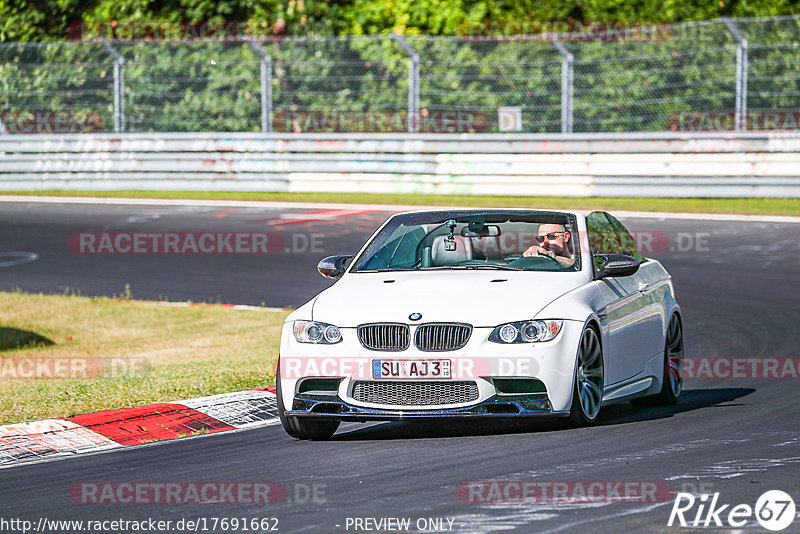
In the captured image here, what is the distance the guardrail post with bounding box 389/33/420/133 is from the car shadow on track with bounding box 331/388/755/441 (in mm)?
15890

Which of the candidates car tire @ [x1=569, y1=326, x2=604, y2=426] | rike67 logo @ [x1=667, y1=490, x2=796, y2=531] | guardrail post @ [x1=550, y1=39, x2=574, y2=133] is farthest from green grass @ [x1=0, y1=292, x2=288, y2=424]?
guardrail post @ [x1=550, y1=39, x2=574, y2=133]

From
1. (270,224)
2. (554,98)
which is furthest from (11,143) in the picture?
(554,98)

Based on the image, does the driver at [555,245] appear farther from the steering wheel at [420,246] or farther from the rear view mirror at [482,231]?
the steering wheel at [420,246]

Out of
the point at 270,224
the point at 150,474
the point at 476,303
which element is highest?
the point at 476,303

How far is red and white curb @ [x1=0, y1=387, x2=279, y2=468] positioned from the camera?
8.65m

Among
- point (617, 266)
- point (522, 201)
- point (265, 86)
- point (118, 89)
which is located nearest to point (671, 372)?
point (617, 266)

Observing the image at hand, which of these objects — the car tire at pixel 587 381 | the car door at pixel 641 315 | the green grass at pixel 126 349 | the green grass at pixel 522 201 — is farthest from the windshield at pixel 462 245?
the green grass at pixel 522 201

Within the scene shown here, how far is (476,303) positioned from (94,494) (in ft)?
8.30

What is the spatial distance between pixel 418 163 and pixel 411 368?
1753cm

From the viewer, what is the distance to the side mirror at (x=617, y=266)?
9.19 m

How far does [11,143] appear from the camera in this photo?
2739cm

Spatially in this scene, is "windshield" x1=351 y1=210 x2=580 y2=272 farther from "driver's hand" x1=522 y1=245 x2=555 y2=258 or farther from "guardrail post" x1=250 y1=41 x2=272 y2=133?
"guardrail post" x1=250 y1=41 x2=272 y2=133

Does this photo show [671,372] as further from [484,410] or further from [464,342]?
[464,342]

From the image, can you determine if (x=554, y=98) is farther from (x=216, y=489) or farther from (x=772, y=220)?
(x=216, y=489)
